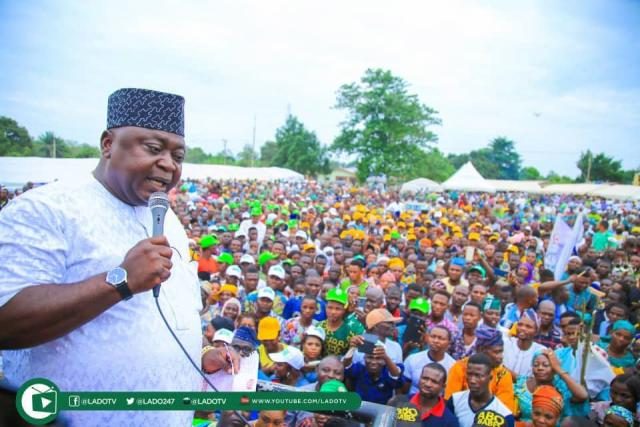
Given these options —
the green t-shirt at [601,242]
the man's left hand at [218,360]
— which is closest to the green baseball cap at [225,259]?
the man's left hand at [218,360]

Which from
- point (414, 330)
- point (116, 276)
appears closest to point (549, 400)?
point (414, 330)

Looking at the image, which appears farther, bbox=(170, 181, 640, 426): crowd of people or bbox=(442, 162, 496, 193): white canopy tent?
bbox=(442, 162, 496, 193): white canopy tent

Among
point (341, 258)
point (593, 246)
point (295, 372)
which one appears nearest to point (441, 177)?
point (593, 246)

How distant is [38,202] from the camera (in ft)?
3.84

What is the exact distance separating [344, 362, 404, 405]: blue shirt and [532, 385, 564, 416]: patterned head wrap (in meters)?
1.11

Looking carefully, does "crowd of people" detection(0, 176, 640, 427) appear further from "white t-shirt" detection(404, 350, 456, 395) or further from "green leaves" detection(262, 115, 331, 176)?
"green leaves" detection(262, 115, 331, 176)

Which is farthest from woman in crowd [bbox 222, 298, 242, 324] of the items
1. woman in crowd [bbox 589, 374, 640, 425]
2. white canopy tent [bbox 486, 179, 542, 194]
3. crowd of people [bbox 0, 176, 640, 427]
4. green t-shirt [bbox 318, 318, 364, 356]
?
white canopy tent [bbox 486, 179, 542, 194]

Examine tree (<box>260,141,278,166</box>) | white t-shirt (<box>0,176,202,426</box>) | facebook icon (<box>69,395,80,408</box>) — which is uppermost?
tree (<box>260,141,278,166</box>)

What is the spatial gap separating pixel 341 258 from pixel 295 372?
14.6ft

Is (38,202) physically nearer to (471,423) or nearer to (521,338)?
(471,423)

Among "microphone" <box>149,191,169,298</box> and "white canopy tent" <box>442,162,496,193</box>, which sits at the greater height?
"white canopy tent" <box>442,162,496,193</box>

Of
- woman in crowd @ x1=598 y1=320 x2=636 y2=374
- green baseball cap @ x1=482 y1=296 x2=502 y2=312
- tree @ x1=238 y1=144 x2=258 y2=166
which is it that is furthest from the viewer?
tree @ x1=238 y1=144 x2=258 y2=166

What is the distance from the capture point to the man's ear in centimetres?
138

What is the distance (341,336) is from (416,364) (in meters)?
0.75
